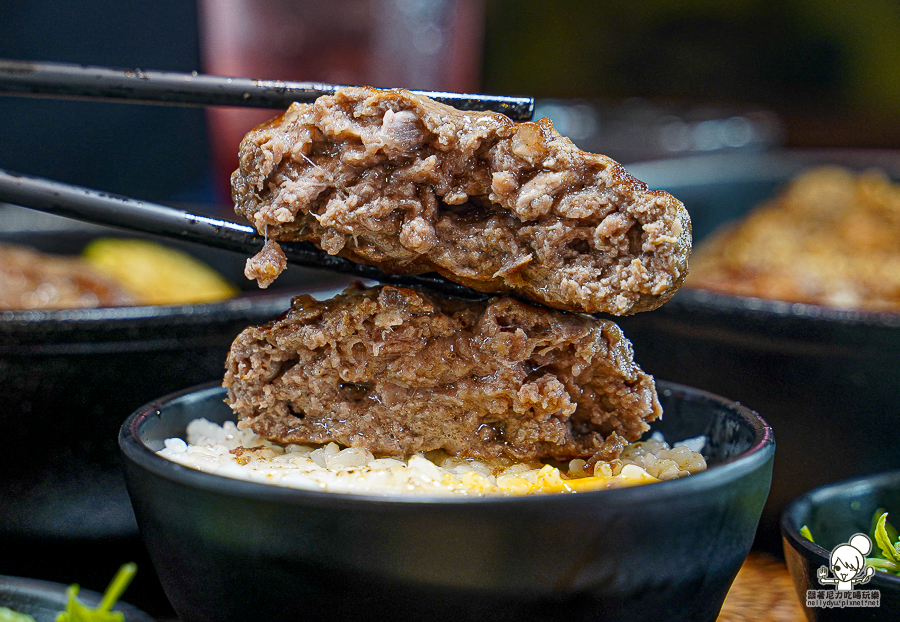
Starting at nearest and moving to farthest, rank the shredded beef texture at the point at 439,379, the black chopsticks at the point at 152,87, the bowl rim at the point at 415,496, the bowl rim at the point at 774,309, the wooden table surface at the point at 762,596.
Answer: the bowl rim at the point at 415,496 → the shredded beef texture at the point at 439,379 → the black chopsticks at the point at 152,87 → the wooden table surface at the point at 762,596 → the bowl rim at the point at 774,309

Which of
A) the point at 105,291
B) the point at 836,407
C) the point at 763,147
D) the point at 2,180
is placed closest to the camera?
the point at 2,180

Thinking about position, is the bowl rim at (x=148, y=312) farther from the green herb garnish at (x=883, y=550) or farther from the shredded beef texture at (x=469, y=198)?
the green herb garnish at (x=883, y=550)

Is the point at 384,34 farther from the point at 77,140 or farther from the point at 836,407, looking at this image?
the point at 77,140

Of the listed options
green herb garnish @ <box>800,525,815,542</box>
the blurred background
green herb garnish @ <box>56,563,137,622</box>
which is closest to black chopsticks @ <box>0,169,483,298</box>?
green herb garnish @ <box>56,563,137,622</box>

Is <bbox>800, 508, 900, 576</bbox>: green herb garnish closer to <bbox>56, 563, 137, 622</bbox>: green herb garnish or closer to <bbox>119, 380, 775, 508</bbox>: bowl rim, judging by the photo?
<bbox>119, 380, 775, 508</bbox>: bowl rim

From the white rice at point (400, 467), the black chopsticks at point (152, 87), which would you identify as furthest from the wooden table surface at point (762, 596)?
the black chopsticks at point (152, 87)

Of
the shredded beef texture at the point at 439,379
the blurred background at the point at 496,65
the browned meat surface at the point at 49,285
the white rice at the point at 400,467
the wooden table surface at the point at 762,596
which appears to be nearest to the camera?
the white rice at the point at 400,467

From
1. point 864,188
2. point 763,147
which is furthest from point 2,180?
point 763,147
